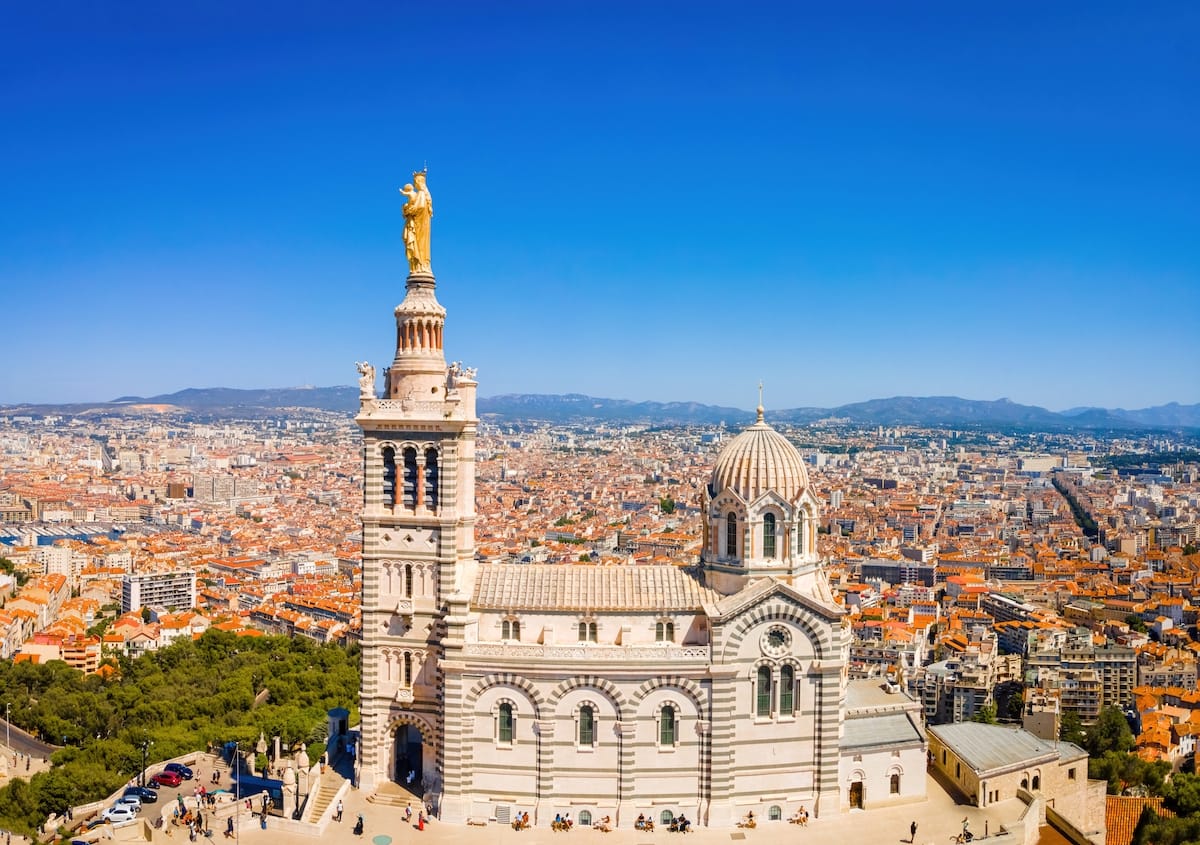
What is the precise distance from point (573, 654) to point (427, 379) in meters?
10.2

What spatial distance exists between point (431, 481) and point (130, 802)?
16.5 m

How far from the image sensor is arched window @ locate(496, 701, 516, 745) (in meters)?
33.6

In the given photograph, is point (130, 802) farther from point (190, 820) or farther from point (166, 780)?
point (166, 780)

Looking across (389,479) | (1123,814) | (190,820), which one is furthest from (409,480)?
(1123,814)

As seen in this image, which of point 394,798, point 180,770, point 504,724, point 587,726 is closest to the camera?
point 587,726

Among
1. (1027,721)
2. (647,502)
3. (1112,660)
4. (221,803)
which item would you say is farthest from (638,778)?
(647,502)

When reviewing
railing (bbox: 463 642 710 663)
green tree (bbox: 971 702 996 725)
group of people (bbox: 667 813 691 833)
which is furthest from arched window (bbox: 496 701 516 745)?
green tree (bbox: 971 702 996 725)

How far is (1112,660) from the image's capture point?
77.8m

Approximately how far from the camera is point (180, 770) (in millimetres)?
45375

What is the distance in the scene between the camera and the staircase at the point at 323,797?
33.5m

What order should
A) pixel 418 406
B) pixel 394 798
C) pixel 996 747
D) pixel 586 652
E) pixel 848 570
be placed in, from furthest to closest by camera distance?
1. pixel 848 570
2. pixel 996 747
3. pixel 418 406
4. pixel 394 798
5. pixel 586 652

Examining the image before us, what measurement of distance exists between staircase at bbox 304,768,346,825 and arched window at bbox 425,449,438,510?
31.9ft

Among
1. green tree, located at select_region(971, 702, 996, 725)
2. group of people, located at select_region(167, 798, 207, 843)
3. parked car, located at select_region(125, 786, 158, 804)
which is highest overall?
group of people, located at select_region(167, 798, 207, 843)

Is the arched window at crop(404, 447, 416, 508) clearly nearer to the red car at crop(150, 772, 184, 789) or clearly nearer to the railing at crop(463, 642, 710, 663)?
the railing at crop(463, 642, 710, 663)
